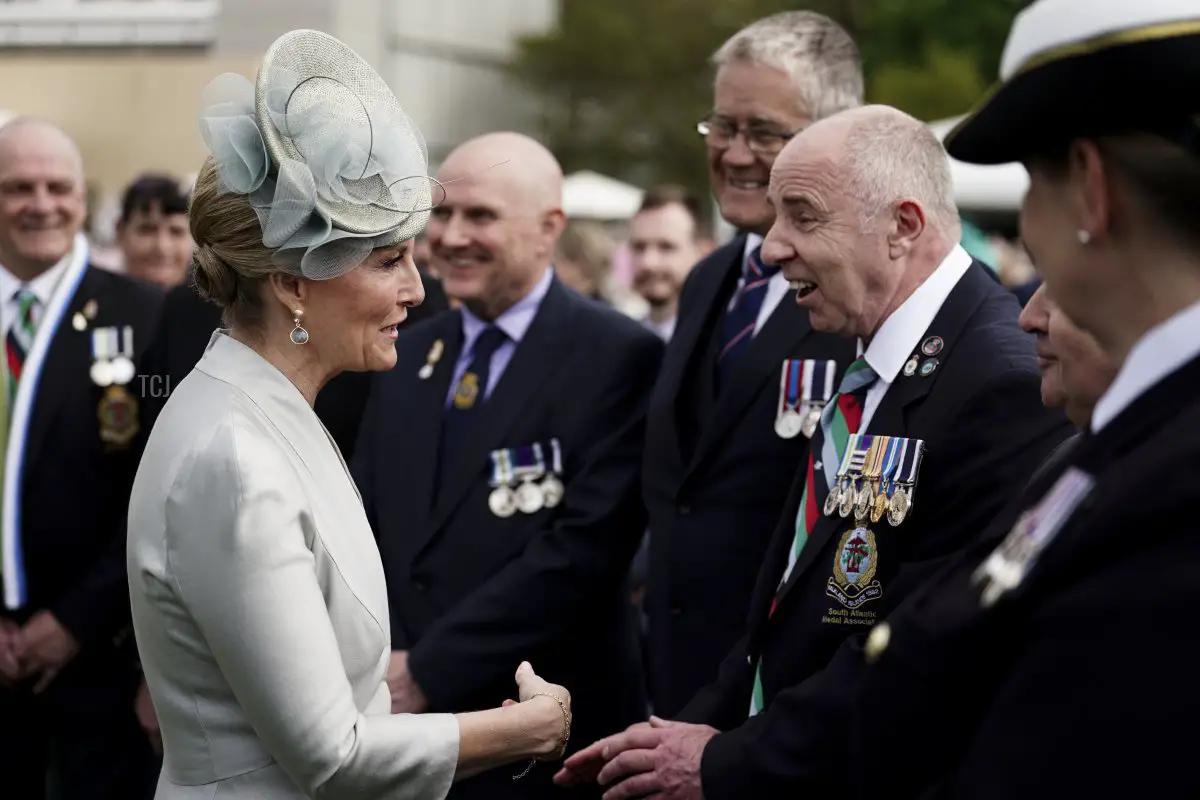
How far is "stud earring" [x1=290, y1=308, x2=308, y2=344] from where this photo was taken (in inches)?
108

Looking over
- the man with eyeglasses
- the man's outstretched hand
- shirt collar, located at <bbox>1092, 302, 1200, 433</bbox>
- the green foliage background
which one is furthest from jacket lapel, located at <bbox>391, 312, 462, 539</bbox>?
the green foliage background

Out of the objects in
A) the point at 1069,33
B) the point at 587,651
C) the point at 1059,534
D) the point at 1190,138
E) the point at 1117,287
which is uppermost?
the point at 1069,33

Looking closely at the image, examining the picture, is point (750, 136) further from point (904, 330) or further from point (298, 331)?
point (298, 331)

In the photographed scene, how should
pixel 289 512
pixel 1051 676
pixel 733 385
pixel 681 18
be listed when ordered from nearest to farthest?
pixel 1051 676 → pixel 289 512 → pixel 733 385 → pixel 681 18

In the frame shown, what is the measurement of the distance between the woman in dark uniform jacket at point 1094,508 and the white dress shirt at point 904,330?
1.26 m

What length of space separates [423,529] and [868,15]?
35.8 metres

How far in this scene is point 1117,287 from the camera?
1789 millimetres

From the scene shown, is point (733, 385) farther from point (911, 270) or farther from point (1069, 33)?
point (1069, 33)

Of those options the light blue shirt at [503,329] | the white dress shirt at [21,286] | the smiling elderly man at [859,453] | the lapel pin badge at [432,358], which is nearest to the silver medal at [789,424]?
the smiling elderly man at [859,453]

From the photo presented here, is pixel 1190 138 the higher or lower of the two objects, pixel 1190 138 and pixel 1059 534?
the higher

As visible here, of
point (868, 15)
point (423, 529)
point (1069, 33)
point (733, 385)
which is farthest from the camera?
point (868, 15)

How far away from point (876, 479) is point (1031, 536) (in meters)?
1.27

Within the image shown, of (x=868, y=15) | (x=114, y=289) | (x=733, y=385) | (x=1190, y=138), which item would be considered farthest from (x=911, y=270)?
(x=868, y=15)

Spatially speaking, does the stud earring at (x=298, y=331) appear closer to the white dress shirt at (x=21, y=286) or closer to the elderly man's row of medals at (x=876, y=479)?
the elderly man's row of medals at (x=876, y=479)
